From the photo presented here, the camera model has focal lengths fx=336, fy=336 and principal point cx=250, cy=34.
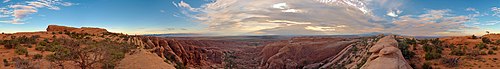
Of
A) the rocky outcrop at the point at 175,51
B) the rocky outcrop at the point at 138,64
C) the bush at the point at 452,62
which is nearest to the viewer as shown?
the rocky outcrop at the point at 138,64

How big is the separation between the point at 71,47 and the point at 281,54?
39.5 metres

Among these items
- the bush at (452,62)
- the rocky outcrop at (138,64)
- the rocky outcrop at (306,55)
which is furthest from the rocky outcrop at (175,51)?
the bush at (452,62)

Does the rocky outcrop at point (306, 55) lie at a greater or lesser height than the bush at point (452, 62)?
lesser

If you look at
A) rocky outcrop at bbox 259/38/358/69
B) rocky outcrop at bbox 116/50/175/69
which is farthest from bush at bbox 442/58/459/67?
rocky outcrop at bbox 116/50/175/69

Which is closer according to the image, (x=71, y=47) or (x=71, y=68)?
(x=71, y=47)

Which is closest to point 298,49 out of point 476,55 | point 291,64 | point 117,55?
point 291,64

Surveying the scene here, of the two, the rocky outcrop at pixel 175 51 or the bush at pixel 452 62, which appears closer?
the bush at pixel 452 62

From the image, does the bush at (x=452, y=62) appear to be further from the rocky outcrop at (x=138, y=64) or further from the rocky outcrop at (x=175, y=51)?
the rocky outcrop at (x=175, y=51)

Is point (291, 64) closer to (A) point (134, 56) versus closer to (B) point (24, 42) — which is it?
(A) point (134, 56)

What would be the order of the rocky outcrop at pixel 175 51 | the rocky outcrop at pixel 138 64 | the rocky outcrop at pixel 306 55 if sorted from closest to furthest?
the rocky outcrop at pixel 138 64 < the rocky outcrop at pixel 175 51 < the rocky outcrop at pixel 306 55

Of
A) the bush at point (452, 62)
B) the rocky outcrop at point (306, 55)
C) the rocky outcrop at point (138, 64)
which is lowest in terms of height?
the rocky outcrop at point (306, 55)

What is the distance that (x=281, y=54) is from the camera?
51.8 m

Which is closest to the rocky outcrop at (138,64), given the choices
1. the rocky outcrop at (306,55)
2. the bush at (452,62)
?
the bush at (452,62)

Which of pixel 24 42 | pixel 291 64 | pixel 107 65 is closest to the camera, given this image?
pixel 107 65
